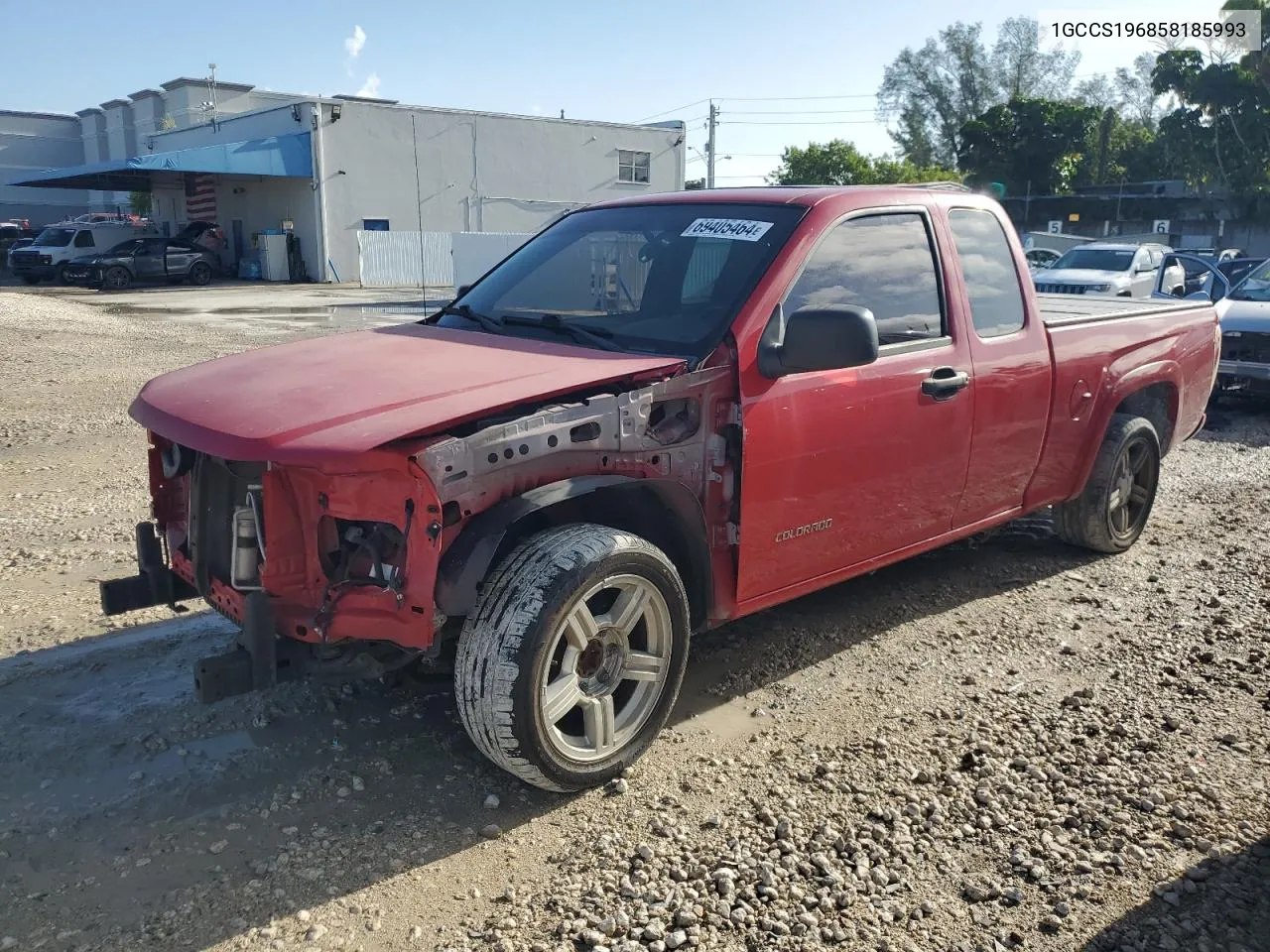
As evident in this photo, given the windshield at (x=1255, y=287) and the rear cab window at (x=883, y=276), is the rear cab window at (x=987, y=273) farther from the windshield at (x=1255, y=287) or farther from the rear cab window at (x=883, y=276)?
the windshield at (x=1255, y=287)

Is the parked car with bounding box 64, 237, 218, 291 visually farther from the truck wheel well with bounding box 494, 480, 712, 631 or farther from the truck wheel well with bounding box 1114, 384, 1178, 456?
the truck wheel well with bounding box 494, 480, 712, 631

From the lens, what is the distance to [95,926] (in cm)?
278

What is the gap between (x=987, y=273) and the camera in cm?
493

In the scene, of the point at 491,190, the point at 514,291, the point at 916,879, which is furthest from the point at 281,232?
the point at 916,879

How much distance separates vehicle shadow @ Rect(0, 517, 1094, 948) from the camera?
115 inches

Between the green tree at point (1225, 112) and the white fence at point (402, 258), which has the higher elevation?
the green tree at point (1225, 112)

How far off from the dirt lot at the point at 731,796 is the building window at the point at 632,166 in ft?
Result: 131

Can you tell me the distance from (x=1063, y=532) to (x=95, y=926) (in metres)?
5.14

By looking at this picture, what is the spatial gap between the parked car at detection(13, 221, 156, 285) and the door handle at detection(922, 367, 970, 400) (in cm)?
3241

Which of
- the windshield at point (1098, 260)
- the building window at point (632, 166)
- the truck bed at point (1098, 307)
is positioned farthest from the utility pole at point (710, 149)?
the truck bed at point (1098, 307)

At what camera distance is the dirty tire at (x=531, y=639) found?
314 centimetres

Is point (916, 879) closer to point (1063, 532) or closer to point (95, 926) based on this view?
point (95, 926)


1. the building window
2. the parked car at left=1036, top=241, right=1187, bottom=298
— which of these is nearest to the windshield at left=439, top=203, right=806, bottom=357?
the parked car at left=1036, top=241, right=1187, bottom=298

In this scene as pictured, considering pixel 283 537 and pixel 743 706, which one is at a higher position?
pixel 283 537
